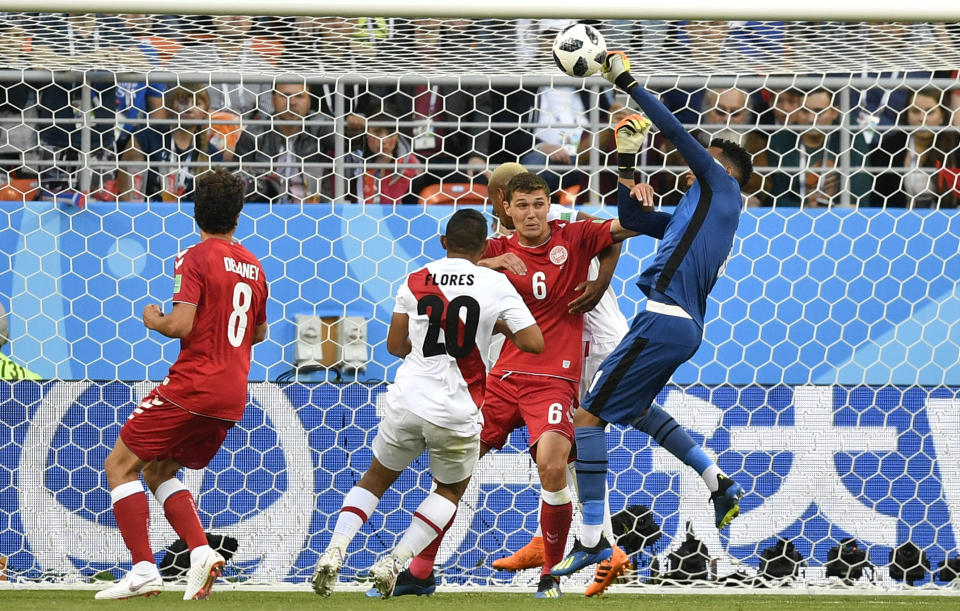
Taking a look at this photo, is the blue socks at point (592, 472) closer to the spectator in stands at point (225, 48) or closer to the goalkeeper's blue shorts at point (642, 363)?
the goalkeeper's blue shorts at point (642, 363)

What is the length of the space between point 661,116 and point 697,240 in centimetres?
54

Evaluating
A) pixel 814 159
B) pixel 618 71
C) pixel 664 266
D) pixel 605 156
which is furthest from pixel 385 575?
pixel 814 159

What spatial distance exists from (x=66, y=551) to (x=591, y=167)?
3.45 m

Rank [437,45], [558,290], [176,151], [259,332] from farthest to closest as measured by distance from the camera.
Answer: [176,151]
[437,45]
[558,290]
[259,332]

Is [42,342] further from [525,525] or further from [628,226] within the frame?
[628,226]

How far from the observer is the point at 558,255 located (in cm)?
559

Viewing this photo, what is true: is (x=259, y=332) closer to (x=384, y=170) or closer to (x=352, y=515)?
(x=352, y=515)

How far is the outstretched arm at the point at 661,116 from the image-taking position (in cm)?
485

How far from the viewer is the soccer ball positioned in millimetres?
4984

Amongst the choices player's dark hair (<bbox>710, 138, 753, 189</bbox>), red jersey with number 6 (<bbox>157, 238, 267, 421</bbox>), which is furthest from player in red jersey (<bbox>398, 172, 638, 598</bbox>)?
red jersey with number 6 (<bbox>157, 238, 267, 421</bbox>)

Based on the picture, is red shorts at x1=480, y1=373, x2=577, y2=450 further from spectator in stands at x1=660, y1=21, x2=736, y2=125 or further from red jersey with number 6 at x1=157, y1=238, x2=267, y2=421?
spectator in stands at x1=660, y1=21, x2=736, y2=125

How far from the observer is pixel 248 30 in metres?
6.21

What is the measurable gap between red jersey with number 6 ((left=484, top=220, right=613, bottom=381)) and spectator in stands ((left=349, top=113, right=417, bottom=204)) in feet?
5.64

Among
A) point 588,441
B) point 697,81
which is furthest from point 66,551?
point 697,81
